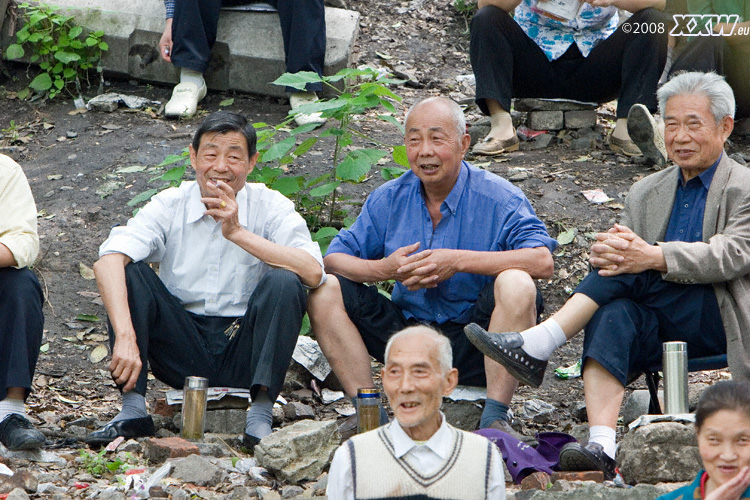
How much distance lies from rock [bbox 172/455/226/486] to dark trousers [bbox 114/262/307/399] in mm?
497

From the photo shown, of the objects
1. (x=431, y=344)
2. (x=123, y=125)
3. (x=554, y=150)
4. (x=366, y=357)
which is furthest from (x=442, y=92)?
(x=431, y=344)

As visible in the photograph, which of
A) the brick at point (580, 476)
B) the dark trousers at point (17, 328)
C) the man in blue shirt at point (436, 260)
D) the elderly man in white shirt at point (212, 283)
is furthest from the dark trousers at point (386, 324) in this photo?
the dark trousers at point (17, 328)

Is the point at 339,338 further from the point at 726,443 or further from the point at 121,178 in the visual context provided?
the point at 121,178

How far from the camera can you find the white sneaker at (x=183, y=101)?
711 cm

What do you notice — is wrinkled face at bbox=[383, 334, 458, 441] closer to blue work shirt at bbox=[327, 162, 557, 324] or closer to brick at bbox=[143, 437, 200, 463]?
brick at bbox=[143, 437, 200, 463]

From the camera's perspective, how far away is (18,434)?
11.9 ft

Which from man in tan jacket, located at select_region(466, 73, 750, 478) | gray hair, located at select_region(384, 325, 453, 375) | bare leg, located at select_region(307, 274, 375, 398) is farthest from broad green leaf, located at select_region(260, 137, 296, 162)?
gray hair, located at select_region(384, 325, 453, 375)

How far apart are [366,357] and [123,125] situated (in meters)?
3.87

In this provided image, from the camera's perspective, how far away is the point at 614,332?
365 centimetres

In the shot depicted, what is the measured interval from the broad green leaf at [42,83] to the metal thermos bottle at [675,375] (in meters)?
5.60

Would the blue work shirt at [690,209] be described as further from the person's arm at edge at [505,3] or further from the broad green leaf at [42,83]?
the broad green leaf at [42,83]

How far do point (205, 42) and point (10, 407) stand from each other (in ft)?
13.3

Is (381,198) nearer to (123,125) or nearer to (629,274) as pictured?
(629,274)

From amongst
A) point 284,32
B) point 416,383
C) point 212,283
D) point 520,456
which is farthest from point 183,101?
point 416,383
